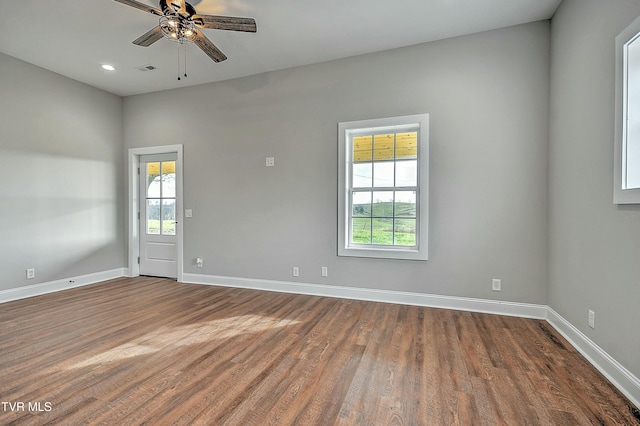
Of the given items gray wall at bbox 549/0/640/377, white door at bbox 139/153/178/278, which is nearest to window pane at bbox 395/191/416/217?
gray wall at bbox 549/0/640/377

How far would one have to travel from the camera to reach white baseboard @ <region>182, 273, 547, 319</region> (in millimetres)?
3119

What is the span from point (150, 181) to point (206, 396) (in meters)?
4.30

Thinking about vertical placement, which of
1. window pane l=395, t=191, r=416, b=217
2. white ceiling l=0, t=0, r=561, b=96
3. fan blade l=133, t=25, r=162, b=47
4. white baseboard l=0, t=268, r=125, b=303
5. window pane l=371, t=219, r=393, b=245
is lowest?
white baseboard l=0, t=268, r=125, b=303

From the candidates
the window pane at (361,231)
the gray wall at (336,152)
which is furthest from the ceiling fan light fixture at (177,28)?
the window pane at (361,231)

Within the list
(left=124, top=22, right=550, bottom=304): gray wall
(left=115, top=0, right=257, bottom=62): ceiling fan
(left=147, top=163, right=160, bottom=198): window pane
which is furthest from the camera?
(left=147, top=163, right=160, bottom=198): window pane

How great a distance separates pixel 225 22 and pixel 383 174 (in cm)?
233

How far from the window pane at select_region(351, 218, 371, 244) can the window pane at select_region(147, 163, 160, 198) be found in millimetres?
3447

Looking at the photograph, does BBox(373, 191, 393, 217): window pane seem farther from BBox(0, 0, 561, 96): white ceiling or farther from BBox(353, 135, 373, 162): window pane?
BBox(0, 0, 561, 96): white ceiling

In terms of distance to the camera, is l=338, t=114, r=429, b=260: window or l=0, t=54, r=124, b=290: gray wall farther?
l=0, t=54, r=124, b=290: gray wall

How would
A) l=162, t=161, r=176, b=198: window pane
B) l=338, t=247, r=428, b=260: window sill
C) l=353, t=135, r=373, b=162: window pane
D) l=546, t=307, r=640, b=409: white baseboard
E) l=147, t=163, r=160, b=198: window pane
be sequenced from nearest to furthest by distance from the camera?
l=546, t=307, r=640, b=409: white baseboard
l=338, t=247, r=428, b=260: window sill
l=353, t=135, r=373, b=162: window pane
l=162, t=161, r=176, b=198: window pane
l=147, t=163, r=160, b=198: window pane

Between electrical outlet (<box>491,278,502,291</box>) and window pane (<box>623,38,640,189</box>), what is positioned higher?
window pane (<box>623,38,640,189</box>)

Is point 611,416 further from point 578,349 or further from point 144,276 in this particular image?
point 144,276

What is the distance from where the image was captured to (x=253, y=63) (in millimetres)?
3893

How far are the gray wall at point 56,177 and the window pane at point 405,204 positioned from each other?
15.5ft
